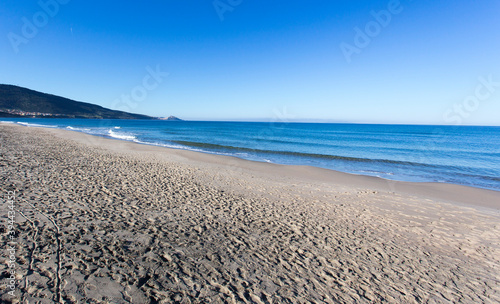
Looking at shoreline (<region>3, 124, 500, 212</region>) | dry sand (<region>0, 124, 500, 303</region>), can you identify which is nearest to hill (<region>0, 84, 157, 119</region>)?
dry sand (<region>0, 124, 500, 303</region>)

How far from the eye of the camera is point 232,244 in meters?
5.27

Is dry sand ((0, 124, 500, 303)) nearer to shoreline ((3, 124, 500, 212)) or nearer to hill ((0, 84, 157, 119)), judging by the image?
shoreline ((3, 124, 500, 212))

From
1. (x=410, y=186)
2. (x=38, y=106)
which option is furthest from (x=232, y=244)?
(x=38, y=106)

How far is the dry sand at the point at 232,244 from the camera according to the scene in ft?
12.0

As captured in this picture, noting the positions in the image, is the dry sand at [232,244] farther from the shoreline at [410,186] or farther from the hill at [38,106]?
the hill at [38,106]

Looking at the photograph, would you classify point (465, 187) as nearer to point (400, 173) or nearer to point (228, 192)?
point (400, 173)

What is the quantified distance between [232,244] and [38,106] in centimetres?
15780

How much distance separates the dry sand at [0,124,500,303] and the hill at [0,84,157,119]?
432 ft

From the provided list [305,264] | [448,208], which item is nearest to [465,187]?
[448,208]

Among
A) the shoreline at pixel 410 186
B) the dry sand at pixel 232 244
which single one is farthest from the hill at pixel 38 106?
the shoreline at pixel 410 186

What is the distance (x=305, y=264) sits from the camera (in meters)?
4.74

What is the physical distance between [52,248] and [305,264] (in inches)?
194

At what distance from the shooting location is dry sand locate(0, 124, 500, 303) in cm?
367

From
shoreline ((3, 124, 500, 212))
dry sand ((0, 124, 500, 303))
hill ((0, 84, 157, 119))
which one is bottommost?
shoreline ((3, 124, 500, 212))
